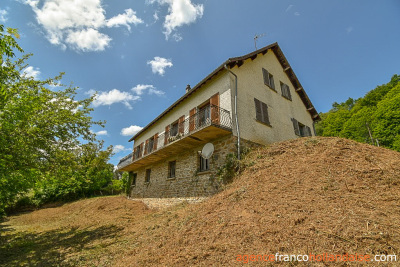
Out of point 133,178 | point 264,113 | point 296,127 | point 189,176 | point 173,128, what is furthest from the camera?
point 133,178

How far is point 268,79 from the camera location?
12453mm

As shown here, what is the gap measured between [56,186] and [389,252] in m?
27.6

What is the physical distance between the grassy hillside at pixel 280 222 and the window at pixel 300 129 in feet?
19.3

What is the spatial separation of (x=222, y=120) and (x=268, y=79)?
19.4 ft

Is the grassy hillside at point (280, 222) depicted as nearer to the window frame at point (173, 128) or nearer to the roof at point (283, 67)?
the roof at point (283, 67)

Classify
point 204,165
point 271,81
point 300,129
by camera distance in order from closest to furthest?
point 204,165 < point 271,81 < point 300,129

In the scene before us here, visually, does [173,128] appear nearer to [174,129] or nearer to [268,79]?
[174,129]

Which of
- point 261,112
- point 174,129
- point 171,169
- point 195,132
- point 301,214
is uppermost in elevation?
point 261,112

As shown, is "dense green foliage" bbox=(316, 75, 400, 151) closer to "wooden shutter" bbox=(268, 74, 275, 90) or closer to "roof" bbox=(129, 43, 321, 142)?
"roof" bbox=(129, 43, 321, 142)

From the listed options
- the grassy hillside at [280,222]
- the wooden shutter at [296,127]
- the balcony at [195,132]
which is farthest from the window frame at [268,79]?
the grassy hillside at [280,222]

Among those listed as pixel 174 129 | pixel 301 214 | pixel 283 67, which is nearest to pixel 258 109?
pixel 174 129

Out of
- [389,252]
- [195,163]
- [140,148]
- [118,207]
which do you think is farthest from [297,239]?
[140,148]

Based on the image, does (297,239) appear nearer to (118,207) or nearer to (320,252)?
(320,252)

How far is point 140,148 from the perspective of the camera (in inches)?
713
